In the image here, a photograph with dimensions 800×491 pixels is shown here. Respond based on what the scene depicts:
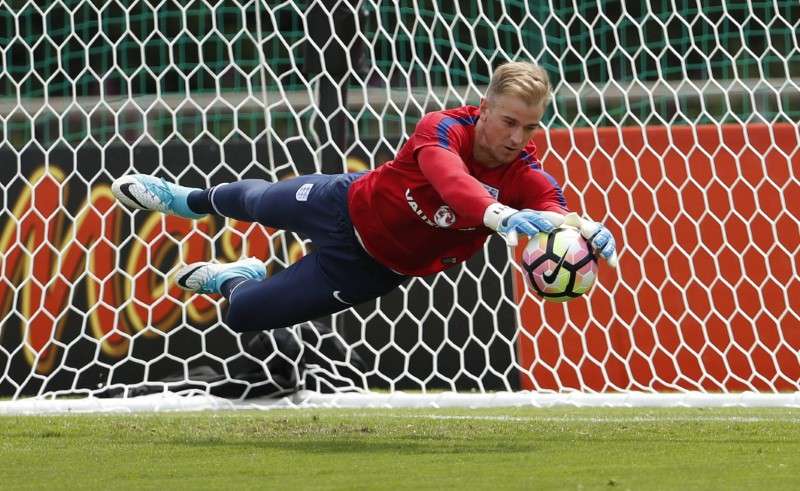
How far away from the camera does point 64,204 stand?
8.18 metres

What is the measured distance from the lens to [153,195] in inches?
224

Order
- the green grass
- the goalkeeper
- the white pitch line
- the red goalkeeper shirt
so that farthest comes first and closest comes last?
1. the white pitch line
2. the red goalkeeper shirt
3. the goalkeeper
4. the green grass

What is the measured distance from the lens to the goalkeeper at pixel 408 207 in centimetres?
438

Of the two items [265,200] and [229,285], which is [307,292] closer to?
[265,200]

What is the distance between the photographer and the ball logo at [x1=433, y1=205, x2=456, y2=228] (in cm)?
469

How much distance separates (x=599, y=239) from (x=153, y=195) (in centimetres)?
236

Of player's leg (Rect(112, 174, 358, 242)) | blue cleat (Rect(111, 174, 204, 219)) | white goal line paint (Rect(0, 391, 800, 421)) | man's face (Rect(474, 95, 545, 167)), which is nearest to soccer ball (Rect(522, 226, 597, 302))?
man's face (Rect(474, 95, 545, 167))

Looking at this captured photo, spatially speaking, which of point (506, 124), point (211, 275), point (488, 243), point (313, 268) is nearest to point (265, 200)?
point (313, 268)

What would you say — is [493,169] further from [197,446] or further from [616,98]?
[616,98]

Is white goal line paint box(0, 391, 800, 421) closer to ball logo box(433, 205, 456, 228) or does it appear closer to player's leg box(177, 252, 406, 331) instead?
player's leg box(177, 252, 406, 331)

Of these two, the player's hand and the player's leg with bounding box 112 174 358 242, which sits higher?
the player's leg with bounding box 112 174 358 242

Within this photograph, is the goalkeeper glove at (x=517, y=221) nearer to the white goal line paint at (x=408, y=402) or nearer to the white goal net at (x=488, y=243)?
the white goal line paint at (x=408, y=402)

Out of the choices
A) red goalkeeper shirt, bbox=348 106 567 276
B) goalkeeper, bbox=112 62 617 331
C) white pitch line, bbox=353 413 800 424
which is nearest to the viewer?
goalkeeper, bbox=112 62 617 331

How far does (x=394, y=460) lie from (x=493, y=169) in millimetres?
1273
